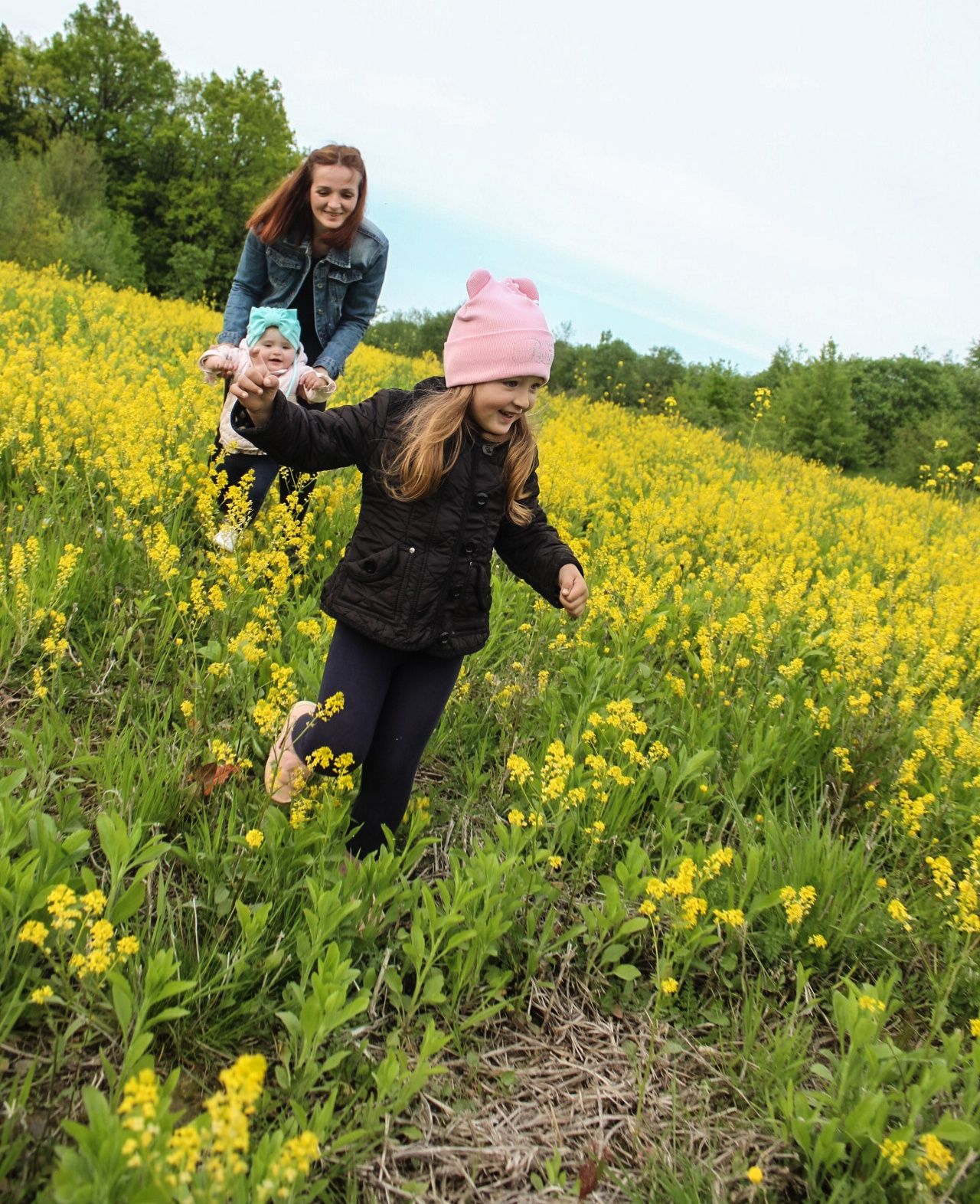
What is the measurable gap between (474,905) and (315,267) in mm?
2881

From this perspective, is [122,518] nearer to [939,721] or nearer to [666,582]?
[666,582]

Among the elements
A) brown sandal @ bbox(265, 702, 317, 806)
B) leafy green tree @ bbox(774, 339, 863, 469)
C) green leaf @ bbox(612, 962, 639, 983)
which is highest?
leafy green tree @ bbox(774, 339, 863, 469)

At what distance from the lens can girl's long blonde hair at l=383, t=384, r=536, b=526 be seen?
2.25m

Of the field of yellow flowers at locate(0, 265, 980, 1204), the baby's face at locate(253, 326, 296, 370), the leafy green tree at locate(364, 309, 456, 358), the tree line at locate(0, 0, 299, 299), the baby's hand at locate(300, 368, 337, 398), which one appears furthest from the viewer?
the tree line at locate(0, 0, 299, 299)

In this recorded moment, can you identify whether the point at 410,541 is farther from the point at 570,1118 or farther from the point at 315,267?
the point at 315,267

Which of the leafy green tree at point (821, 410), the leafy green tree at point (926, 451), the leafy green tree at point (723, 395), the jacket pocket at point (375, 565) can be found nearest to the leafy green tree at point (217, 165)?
the leafy green tree at point (723, 395)

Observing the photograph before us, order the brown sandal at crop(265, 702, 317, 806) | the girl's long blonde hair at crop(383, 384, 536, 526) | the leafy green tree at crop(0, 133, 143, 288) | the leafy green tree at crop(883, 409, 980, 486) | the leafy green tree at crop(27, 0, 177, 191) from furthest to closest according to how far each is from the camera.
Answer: the leafy green tree at crop(27, 0, 177, 191) < the leafy green tree at crop(0, 133, 143, 288) < the leafy green tree at crop(883, 409, 980, 486) < the girl's long blonde hair at crop(383, 384, 536, 526) < the brown sandal at crop(265, 702, 317, 806)

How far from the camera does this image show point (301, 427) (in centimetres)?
214

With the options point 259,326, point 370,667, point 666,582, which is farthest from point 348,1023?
point 666,582

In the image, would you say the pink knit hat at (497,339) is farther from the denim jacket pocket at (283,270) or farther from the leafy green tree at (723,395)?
→ the leafy green tree at (723,395)

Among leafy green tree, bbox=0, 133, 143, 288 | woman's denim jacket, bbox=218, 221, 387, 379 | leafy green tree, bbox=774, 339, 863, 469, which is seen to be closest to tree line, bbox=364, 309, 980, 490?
leafy green tree, bbox=774, 339, 863, 469

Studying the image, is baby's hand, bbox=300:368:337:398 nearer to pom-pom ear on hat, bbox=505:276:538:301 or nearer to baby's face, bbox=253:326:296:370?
baby's face, bbox=253:326:296:370

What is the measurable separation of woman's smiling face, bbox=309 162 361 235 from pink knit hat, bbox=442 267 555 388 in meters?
1.39

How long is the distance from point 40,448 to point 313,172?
181 cm
